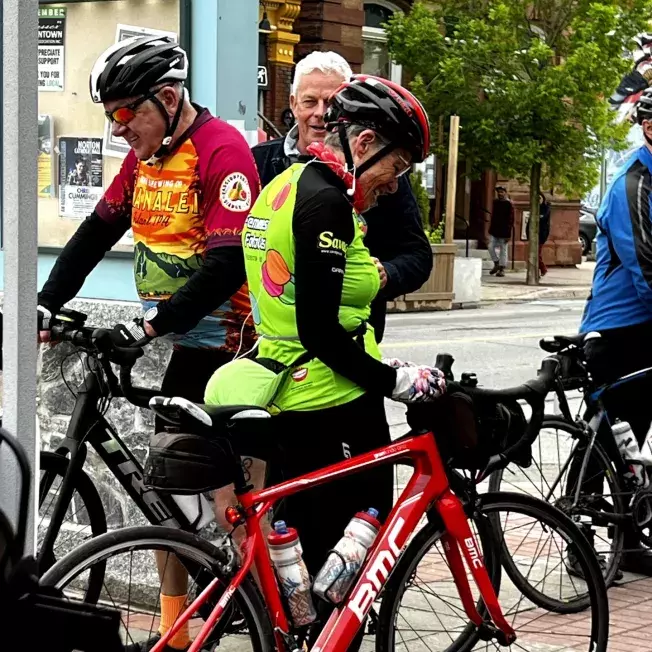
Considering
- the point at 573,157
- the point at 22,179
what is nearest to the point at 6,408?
the point at 22,179

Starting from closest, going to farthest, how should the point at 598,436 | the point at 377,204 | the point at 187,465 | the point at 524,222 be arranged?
the point at 187,465 < the point at 377,204 < the point at 598,436 < the point at 524,222

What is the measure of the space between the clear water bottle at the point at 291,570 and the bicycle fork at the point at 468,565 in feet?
1.44

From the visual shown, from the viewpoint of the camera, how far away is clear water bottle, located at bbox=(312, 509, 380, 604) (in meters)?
3.71

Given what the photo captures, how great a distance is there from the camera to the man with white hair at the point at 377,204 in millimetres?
4941

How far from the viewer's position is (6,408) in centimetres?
328

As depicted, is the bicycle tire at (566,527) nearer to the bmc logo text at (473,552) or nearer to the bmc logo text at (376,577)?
the bmc logo text at (473,552)

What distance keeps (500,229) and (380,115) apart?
2495 centimetres

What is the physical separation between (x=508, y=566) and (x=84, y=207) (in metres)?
2.24

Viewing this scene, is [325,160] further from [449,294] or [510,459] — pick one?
[449,294]

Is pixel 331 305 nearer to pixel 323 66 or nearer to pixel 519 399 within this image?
pixel 519 399

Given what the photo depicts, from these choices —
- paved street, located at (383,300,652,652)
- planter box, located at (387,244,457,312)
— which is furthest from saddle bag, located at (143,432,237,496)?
planter box, located at (387,244,457,312)

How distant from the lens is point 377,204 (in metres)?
4.91

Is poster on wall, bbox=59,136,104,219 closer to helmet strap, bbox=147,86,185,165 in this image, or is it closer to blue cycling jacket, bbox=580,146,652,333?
helmet strap, bbox=147,86,185,165

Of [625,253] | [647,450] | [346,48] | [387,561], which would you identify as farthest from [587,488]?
[346,48]
